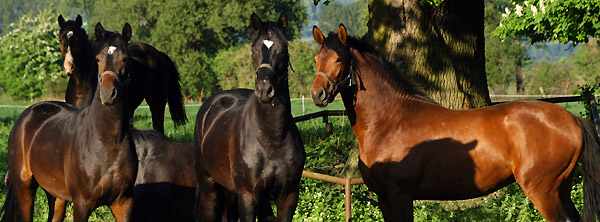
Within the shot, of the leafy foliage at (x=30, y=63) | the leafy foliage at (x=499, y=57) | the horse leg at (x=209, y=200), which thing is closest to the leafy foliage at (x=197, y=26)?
the leafy foliage at (x=30, y=63)

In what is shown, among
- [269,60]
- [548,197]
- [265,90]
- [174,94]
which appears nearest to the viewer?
[265,90]

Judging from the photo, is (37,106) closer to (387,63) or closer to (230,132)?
(230,132)

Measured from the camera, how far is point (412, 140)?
610 centimetres

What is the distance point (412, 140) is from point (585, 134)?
1561mm

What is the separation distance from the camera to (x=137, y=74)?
366 inches

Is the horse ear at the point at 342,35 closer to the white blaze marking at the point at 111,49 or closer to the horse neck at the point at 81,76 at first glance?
the white blaze marking at the point at 111,49

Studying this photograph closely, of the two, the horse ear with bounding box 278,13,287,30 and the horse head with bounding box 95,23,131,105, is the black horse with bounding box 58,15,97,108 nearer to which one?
the horse head with bounding box 95,23,131,105

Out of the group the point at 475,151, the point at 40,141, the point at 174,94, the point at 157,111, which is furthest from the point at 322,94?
the point at 174,94

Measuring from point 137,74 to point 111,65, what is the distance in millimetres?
4039

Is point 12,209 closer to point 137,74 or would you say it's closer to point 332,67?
point 137,74

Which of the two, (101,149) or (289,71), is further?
(289,71)

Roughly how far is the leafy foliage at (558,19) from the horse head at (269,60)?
7.80 metres

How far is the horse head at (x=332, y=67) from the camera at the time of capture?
587 centimetres

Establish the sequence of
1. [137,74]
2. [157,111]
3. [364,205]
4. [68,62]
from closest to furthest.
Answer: [364,205], [68,62], [137,74], [157,111]
